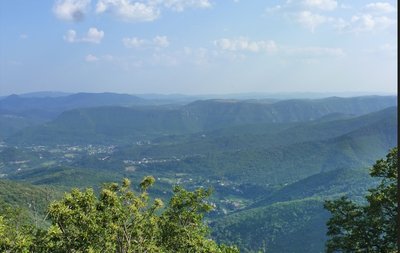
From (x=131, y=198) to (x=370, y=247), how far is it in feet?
47.3

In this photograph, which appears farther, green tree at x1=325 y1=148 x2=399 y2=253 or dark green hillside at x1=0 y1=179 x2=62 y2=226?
dark green hillside at x1=0 y1=179 x2=62 y2=226

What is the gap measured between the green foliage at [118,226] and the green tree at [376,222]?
714 centimetres

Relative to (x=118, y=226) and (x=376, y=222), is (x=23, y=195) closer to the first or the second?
(x=118, y=226)

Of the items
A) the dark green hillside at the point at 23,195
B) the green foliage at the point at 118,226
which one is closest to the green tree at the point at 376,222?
the green foliage at the point at 118,226

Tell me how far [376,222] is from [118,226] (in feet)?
49.6

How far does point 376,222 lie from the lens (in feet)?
85.9

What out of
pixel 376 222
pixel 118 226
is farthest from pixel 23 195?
pixel 376 222

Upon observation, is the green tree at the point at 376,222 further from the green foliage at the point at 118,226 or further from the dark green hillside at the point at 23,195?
the dark green hillside at the point at 23,195

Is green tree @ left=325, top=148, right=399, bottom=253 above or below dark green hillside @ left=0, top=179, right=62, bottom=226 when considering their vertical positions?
above

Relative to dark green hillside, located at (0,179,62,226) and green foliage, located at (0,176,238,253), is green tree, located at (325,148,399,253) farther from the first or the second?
dark green hillside, located at (0,179,62,226)

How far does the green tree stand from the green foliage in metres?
7.14

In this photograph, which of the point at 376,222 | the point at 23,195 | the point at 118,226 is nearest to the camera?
the point at 118,226

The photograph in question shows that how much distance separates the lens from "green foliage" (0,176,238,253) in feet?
71.9

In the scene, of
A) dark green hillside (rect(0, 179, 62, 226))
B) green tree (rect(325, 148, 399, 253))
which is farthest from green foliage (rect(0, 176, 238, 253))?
dark green hillside (rect(0, 179, 62, 226))
